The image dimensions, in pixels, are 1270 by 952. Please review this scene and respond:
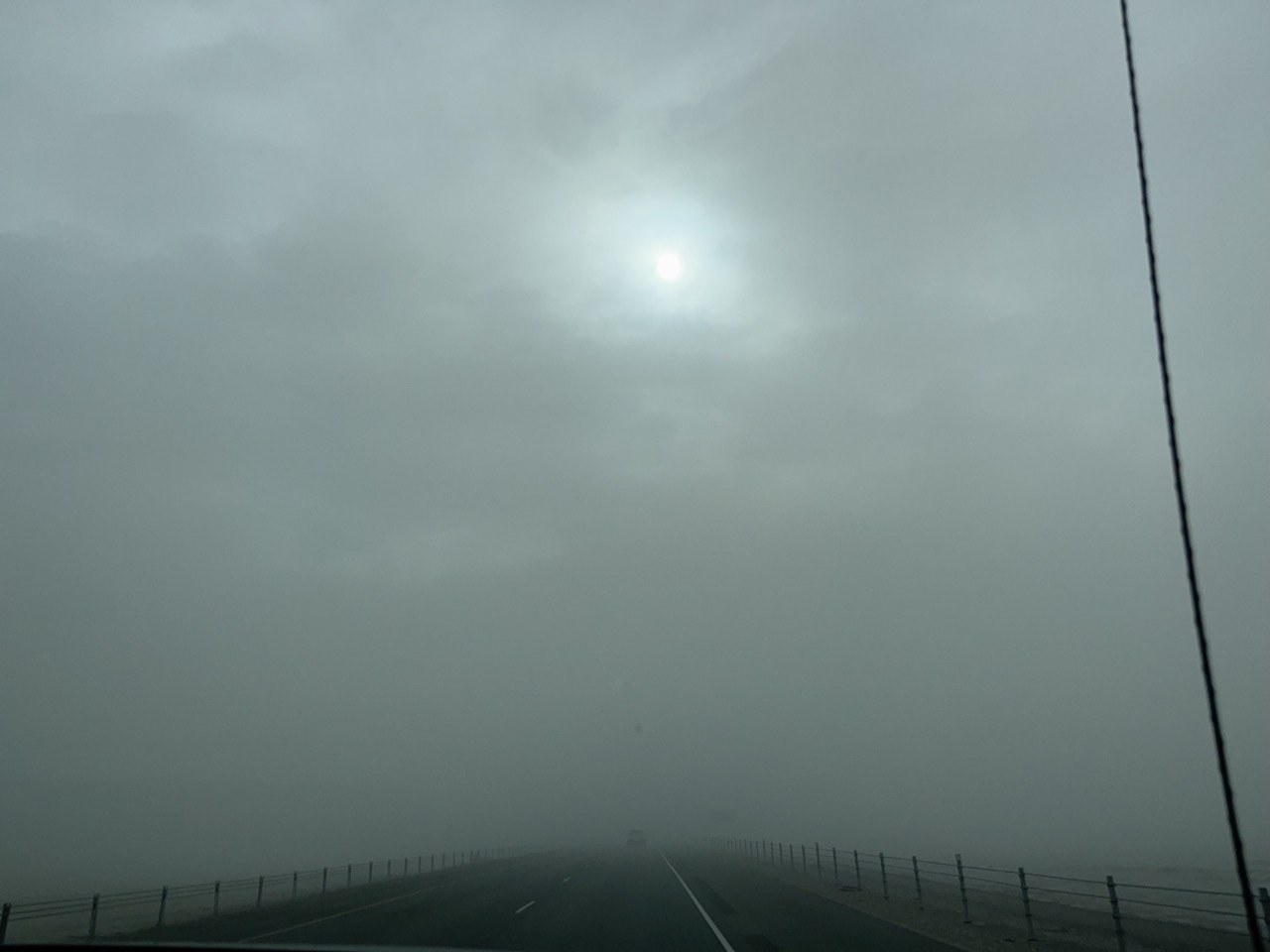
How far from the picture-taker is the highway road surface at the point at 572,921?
58.9ft

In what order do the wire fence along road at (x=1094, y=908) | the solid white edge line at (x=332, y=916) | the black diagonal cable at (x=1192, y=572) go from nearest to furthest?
the black diagonal cable at (x=1192, y=572) → the wire fence along road at (x=1094, y=908) → the solid white edge line at (x=332, y=916)

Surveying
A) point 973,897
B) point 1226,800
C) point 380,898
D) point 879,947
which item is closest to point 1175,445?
point 1226,800

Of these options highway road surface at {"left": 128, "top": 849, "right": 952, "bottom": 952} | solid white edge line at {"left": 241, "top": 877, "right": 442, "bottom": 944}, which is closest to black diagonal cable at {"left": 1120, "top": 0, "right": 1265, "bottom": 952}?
highway road surface at {"left": 128, "top": 849, "right": 952, "bottom": 952}

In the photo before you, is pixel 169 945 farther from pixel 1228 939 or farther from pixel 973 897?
pixel 973 897

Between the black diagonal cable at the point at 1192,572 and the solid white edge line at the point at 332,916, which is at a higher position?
the black diagonal cable at the point at 1192,572

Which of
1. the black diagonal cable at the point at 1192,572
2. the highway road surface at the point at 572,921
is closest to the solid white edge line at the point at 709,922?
the highway road surface at the point at 572,921

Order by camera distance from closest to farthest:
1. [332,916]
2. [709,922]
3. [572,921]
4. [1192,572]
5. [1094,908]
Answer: [1192,572]
[709,922]
[572,921]
[332,916]
[1094,908]

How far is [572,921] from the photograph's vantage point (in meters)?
22.6

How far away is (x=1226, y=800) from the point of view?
364 cm

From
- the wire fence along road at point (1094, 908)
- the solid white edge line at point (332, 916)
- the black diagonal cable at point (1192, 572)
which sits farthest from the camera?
the solid white edge line at point (332, 916)

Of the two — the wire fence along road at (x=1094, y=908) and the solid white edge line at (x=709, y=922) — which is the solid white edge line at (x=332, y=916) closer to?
the solid white edge line at (x=709, y=922)

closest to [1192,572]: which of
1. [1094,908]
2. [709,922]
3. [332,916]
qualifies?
[709,922]

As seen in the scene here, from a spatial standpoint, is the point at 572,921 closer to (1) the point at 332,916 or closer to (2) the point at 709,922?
(2) the point at 709,922

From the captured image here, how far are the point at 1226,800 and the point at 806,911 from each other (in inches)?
955
